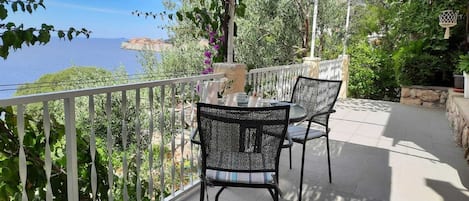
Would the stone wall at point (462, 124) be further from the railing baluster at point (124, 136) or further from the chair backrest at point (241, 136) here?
the railing baluster at point (124, 136)

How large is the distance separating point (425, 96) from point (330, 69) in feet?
6.77

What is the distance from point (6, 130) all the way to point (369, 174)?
9.56 feet

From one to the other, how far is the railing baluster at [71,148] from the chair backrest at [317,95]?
198cm

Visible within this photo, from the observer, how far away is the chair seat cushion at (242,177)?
1.88 metres

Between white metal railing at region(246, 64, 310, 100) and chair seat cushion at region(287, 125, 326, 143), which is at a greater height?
white metal railing at region(246, 64, 310, 100)

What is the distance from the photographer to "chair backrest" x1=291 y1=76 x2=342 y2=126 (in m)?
3.04

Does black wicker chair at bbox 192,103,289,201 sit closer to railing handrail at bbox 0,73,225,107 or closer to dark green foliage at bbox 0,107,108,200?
railing handrail at bbox 0,73,225,107

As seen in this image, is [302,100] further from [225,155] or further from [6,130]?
[6,130]

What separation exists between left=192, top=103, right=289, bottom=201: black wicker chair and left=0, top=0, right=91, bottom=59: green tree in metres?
0.92

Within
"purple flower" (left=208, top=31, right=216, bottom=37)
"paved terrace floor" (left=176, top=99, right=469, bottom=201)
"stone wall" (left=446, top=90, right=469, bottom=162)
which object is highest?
"purple flower" (left=208, top=31, right=216, bottom=37)

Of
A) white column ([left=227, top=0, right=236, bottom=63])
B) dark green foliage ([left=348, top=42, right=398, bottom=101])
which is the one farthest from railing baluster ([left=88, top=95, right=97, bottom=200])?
dark green foliage ([left=348, top=42, right=398, bottom=101])

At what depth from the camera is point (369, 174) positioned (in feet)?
10.6

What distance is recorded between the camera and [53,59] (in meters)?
5.06

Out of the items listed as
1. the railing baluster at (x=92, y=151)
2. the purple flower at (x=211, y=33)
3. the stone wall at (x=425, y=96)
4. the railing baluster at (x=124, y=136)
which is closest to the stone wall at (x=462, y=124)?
the stone wall at (x=425, y=96)
